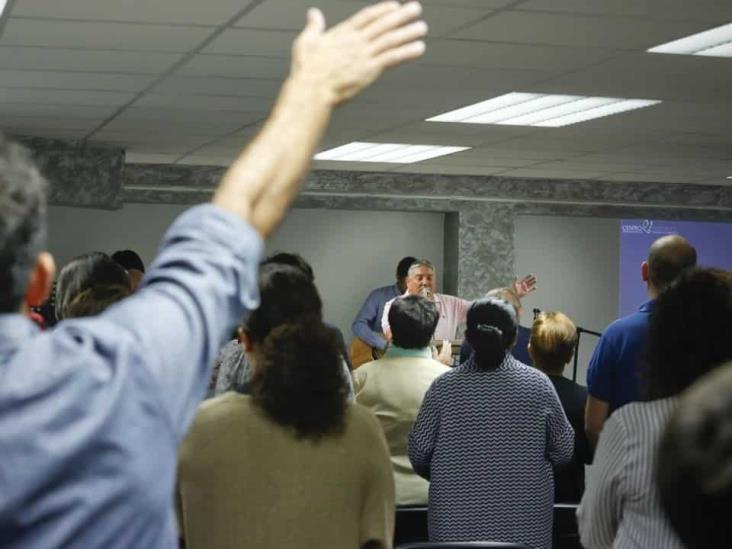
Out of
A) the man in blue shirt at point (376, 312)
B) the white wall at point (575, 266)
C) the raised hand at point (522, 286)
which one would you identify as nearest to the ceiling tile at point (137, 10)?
the raised hand at point (522, 286)

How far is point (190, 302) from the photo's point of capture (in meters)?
0.90

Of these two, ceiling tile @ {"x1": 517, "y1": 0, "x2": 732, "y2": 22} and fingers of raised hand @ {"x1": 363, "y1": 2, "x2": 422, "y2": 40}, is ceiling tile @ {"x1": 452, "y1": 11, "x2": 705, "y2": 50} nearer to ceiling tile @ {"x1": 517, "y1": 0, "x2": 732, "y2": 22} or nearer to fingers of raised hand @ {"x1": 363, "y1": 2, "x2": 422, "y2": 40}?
ceiling tile @ {"x1": 517, "y1": 0, "x2": 732, "y2": 22}

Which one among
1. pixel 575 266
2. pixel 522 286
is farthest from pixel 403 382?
pixel 575 266

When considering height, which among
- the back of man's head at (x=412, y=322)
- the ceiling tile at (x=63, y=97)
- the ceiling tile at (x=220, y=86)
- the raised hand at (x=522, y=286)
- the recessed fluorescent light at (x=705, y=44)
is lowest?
the raised hand at (x=522, y=286)

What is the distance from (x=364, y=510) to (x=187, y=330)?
1.70 metres

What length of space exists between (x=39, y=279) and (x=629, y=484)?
1.55m

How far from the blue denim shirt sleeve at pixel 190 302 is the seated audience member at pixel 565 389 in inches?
125

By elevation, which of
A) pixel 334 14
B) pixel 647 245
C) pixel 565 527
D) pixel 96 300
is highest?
pixel 334 14

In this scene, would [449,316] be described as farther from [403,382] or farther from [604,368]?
[604,368]

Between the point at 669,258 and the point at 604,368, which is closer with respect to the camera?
the point at 604,368

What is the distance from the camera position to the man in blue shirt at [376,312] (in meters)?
8.75

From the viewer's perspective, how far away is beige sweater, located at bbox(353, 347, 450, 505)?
3969mm

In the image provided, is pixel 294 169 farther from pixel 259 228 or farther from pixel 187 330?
pixel 187 330

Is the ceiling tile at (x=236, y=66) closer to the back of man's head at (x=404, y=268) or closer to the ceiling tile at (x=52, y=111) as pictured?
the ceiling tile at (x=52, y=111)
